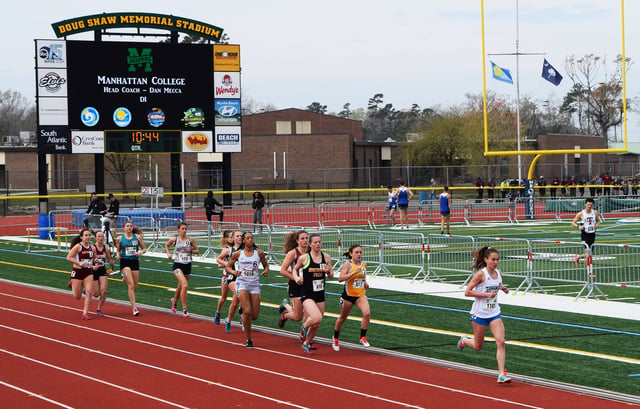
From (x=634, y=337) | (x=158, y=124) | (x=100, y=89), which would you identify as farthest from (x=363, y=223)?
(x=634, y=337)

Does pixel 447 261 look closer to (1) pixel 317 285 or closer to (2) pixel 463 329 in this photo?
(2) pixel 463 329

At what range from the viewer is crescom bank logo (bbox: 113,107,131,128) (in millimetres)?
42000

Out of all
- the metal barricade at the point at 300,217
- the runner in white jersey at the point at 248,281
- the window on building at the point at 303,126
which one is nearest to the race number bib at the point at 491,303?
the runner in white jersey at the point at 248,281

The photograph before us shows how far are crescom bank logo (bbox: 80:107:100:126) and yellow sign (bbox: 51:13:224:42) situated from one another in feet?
11.4

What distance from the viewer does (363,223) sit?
44.2 metres

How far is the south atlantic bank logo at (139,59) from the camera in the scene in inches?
1652

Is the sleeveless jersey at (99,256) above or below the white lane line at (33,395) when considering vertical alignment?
above

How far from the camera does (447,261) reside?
79.4ft

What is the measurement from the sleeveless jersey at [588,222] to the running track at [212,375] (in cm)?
956

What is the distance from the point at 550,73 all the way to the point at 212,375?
25405 millimetres

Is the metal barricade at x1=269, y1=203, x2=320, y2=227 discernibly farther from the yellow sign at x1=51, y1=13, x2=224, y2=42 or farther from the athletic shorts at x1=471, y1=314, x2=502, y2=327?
the athletic shorts at x1=471, y1=314, x2=502, y2=327

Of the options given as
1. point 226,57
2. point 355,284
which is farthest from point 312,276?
point 226,57

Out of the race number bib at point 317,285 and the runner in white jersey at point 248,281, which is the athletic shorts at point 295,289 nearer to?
the race number bib at point 317,285

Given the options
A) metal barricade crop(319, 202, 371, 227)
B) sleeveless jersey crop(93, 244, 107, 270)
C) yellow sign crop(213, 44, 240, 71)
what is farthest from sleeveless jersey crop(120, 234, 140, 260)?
yellow sign crop(213, 44, 240, 71)
